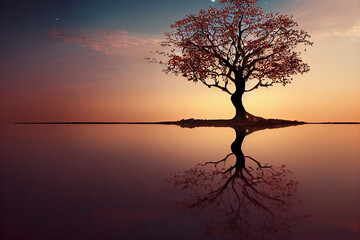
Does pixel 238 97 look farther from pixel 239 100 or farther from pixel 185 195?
pixel 185 195

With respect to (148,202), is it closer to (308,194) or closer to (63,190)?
(63,190)

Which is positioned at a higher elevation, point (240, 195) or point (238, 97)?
point (238, 97)

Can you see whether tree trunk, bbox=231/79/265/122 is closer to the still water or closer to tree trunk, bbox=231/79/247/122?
tree trunk, bbox=231/79/247/122

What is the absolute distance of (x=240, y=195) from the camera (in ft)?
20.0

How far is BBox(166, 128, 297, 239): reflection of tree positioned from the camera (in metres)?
4.54

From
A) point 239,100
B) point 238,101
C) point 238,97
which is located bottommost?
point 238,101

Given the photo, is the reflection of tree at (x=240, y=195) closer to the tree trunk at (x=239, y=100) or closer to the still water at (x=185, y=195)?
the still water at (x=185, y=195)

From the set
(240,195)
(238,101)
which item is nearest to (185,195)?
(240,195)

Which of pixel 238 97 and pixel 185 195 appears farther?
pixel 238 97

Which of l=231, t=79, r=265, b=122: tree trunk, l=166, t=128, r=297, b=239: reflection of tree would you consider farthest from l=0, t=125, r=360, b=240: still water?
l=231, t=79, r=265, b=122: tree trunk

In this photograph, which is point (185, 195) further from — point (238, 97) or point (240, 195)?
point (238, 97)

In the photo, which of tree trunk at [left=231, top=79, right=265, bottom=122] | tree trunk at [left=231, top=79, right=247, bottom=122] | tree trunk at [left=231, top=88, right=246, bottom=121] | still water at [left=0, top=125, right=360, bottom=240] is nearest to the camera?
still water at [left=0, top=125, right=360, bottom=240]

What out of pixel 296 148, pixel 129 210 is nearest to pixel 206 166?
pixel 129 210

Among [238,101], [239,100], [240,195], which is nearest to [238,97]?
[239,100]
